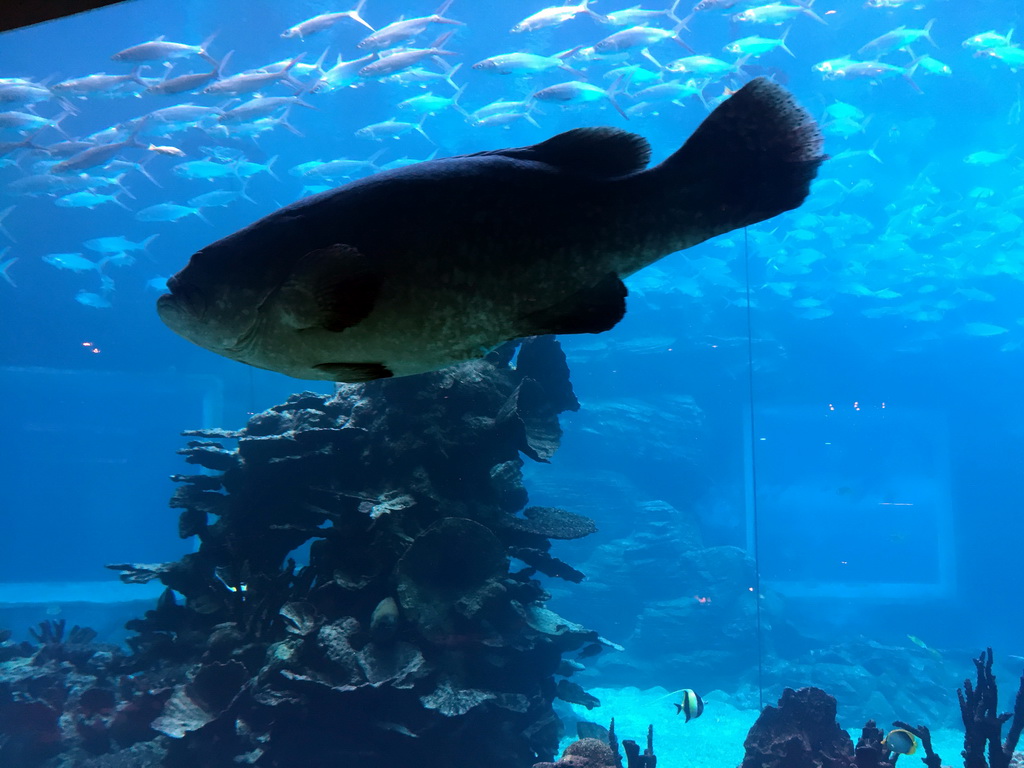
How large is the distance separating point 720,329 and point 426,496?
114 ft

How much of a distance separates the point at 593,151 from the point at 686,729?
2076 cm

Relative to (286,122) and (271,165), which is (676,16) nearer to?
(286,122)

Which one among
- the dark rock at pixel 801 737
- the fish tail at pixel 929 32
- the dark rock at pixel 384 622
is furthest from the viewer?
the fish tail at pixel 929 32

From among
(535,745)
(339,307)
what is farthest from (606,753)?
(339,307)

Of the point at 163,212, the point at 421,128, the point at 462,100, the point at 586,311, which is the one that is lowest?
the point at 586,311

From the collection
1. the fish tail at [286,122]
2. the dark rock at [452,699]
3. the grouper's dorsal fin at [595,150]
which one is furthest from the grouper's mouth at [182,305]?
the fish tail at [286,122]

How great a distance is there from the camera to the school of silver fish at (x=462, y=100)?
18.1 metres

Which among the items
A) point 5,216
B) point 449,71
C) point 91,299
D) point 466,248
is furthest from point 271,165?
point 466,248

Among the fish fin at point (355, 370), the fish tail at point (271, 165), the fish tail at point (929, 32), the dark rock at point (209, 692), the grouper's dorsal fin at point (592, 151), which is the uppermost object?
the fish tail at point (929, 32)

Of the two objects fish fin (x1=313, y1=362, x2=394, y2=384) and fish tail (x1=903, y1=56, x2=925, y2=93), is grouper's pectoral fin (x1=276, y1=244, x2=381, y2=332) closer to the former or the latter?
fish fin (x1=313, y1=362, x2=394, y2=384)

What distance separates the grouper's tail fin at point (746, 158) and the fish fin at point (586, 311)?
7.6 inches

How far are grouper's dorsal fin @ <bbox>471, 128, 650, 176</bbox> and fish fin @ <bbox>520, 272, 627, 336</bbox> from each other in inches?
9.0

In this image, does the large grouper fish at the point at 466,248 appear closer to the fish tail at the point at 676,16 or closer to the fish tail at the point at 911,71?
the fish tail at the point at 676,16

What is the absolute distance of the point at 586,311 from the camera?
1166 mm
